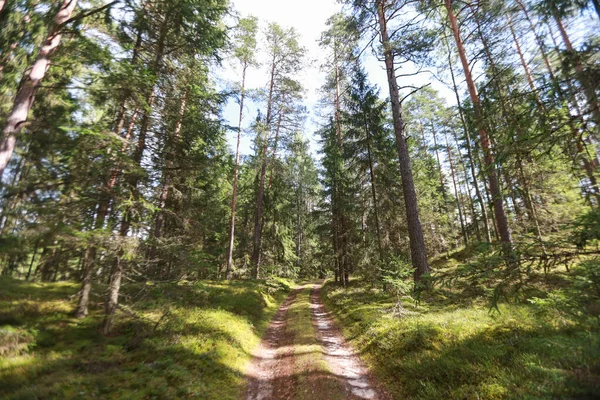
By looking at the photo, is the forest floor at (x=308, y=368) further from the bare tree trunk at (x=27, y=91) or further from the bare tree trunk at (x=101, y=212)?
the bare tree trunk at (x=27, y=91)

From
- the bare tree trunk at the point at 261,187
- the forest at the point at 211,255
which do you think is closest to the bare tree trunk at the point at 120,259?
the forest at the point at 211,255

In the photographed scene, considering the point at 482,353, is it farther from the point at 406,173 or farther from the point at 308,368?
the point at 406,173

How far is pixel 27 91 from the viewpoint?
6.98 m

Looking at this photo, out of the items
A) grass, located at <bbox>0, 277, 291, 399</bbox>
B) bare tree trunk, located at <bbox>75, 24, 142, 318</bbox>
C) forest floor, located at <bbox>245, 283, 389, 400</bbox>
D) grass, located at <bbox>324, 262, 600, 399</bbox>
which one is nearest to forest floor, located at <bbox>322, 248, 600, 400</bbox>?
grass, located at <bbox>324, 262, 600, 399</bbox>

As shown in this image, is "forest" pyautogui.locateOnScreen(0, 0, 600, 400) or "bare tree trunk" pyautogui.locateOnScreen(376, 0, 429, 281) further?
"bare tree trunk" pyautogui.locateOnScreen(376, 0, 429, 281)

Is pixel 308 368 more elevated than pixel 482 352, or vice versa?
pixel 482 352

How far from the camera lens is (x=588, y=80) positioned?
133 inches

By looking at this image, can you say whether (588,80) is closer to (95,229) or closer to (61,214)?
(95,229)

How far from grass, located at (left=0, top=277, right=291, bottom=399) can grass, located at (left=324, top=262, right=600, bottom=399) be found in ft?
13.7

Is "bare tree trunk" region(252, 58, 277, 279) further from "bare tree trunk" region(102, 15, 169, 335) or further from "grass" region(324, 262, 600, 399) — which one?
"grass" region(324, 262, 600, 399)

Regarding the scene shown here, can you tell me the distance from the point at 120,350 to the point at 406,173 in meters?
11.3

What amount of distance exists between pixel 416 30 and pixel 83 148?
41.1 ft

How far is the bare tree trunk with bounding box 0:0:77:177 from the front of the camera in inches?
254

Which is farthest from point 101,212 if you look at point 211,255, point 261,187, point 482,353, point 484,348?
point 261,187
